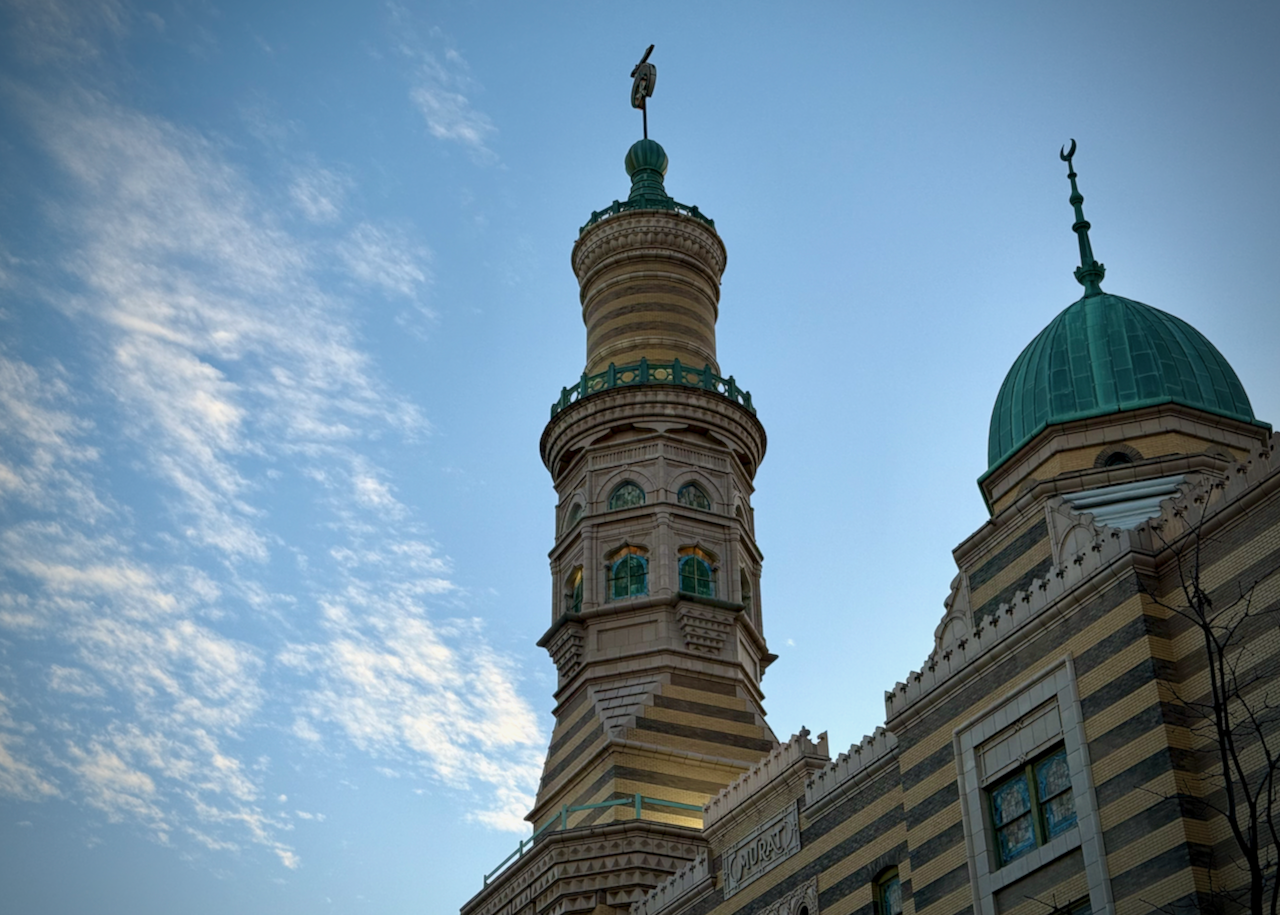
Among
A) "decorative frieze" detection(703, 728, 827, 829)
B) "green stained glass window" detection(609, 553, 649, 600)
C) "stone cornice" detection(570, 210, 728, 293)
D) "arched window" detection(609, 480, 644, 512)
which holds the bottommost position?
"decorative frieze" detection(703, 728, 827, 829)

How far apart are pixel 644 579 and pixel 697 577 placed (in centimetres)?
158

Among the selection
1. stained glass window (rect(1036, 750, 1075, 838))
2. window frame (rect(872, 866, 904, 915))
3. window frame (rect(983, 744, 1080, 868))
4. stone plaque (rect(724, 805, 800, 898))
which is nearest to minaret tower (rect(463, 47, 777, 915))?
stone plaque (rect(724, 805, 800, 898))

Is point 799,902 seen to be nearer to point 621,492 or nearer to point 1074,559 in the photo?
point 1074,559

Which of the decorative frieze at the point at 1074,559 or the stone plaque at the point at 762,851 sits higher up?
the decorative frieze at the point at 1074,559

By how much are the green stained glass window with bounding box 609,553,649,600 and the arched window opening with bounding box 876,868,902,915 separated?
17276 mm

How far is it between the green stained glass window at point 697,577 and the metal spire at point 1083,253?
15.1 meters

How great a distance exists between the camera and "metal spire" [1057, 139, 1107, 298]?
3491 centimetres

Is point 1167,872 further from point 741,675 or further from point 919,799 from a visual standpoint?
point 741,675

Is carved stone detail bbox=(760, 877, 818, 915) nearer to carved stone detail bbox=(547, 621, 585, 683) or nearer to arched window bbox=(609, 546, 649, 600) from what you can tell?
carved stone detail bbox=(547, 621, 585, 683)

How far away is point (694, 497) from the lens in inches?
1881

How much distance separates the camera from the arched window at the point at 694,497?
47469 mm

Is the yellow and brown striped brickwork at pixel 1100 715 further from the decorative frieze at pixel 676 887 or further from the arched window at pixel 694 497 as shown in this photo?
the arched window at pixel 694 497

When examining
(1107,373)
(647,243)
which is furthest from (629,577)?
(1107,373)

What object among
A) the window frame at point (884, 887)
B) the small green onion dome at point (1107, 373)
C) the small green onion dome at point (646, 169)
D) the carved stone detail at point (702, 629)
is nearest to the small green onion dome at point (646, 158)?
the small green onion dome at point (646, 169)
